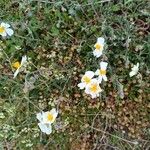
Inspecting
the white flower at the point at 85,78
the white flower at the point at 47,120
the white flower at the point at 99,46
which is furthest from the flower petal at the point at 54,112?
the white flower at the point at 99,46

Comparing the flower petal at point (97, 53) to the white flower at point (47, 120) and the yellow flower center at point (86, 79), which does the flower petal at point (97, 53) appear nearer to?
the yellow flower center at point (86, 79)

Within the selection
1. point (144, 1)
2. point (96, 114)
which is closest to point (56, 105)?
point (96, 114)

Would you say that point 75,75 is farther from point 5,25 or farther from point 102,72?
point 5,25

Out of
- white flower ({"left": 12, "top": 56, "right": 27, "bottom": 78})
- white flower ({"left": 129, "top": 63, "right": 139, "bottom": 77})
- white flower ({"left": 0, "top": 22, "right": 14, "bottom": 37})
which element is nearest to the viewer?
white flower ({"left": 129, "top": 63, "right": 139, "bottom": 77})

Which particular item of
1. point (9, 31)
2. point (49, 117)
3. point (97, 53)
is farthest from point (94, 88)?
point (9, 31)

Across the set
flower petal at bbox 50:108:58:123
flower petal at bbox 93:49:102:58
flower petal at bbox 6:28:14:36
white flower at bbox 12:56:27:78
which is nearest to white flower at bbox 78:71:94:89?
flower petal at bbox 93:49:102:58

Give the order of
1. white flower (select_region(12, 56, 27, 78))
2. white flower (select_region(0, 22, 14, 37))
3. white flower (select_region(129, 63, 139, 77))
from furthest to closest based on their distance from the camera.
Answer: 1. white flower (select_region(0, 22, 14, 37))
2. white flower (select_region(12, 56, 27, 78))
3. white flower (select_region(129, 63, 139, 77))

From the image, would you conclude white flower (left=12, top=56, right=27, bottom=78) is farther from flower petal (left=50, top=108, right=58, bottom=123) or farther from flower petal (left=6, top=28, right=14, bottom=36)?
flower petal (left=50, top=108, right=58, bottom=123)
